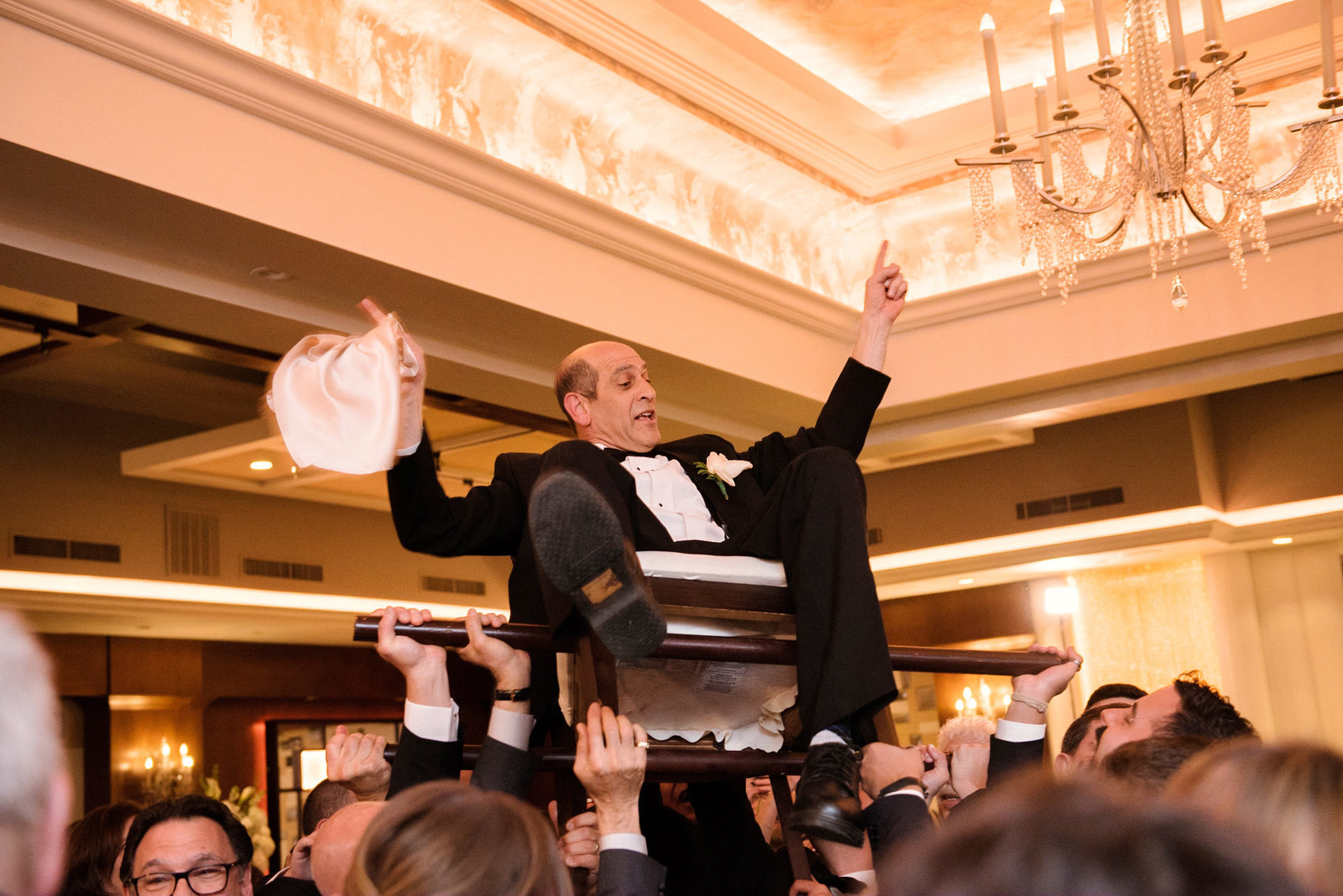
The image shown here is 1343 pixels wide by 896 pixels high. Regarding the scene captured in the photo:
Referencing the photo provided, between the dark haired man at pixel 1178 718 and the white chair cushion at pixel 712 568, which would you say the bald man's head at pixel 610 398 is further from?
the dark haired man at pixel 1178 718

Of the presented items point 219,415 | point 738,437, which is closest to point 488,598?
point 219,415

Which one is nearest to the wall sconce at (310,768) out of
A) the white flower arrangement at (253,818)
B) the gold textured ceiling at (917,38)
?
the white flower arrangement at (253,818)

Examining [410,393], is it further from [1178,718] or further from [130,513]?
[130,513]

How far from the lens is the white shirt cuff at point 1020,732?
2.11m

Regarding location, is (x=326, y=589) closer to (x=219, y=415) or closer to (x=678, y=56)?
(x=219, y=415)

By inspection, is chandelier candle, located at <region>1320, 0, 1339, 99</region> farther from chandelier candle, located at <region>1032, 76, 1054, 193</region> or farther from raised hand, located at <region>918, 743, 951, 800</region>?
raised hand, located at <region>918, 743, 951, 800</region>

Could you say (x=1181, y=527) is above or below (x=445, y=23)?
below

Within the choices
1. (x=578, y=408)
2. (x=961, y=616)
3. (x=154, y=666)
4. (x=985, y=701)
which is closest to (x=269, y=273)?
(x=578, y=408)

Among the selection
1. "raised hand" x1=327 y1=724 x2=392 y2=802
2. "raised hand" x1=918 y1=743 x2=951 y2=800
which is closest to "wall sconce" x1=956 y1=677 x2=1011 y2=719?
"raised hand" x1=918 y1=743 x2=951 y2=800

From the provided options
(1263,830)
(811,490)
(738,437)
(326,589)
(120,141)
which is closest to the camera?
(1263,830)

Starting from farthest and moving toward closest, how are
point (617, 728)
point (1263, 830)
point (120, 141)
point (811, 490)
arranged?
point (120, 141) → point (811, 490) → point (617, 728) → point (1263, 830)

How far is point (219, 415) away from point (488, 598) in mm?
2773

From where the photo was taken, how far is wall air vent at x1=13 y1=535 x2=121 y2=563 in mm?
6586

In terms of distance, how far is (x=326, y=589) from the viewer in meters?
8.21
